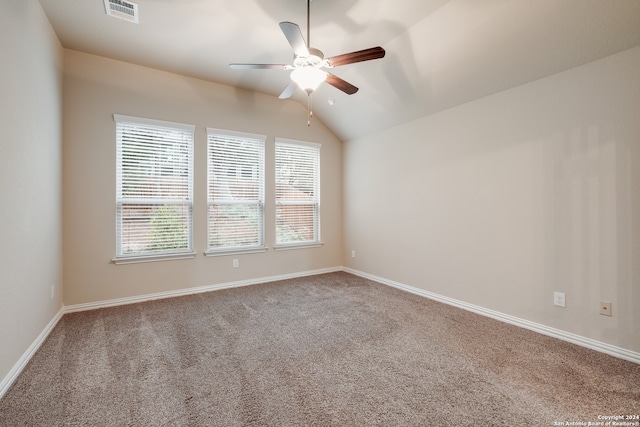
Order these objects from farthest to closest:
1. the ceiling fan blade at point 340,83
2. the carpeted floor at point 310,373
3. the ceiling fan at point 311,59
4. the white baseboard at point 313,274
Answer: the ceiling fan blade at point 340,83
the white baseboard at point 313,274
the ceiling fan at point 311,59
the carpeted floor at point 310,373

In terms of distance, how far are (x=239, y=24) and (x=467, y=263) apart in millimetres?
3590

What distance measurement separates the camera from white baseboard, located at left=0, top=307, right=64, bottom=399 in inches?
73.2

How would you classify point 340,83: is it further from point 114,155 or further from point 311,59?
point 114,155

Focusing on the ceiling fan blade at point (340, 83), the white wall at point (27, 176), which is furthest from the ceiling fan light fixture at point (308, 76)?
the white wall at point (27, 176)

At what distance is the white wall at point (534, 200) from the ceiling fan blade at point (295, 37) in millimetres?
2207

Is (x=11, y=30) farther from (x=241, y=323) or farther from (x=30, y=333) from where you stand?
(x=241, y=323)

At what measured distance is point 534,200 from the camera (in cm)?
279

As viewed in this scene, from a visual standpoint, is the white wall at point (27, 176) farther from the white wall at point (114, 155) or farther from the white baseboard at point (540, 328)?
the white baseboard at point (540, 328)

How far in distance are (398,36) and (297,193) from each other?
277 centimetres

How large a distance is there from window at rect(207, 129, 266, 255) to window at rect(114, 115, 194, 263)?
0.30 metres

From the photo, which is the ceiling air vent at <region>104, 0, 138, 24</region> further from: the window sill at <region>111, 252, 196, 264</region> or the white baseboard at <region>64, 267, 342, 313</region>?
the white baseboard at <region>64, 267, 342, 313</region>

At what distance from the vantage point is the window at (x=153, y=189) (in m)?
3.58

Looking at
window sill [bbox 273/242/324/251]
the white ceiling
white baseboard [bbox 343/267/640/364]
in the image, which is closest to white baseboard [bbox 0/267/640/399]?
white baseboard [bbox 343/267/640/364]

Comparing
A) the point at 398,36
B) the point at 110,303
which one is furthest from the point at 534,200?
the point at 110,303
